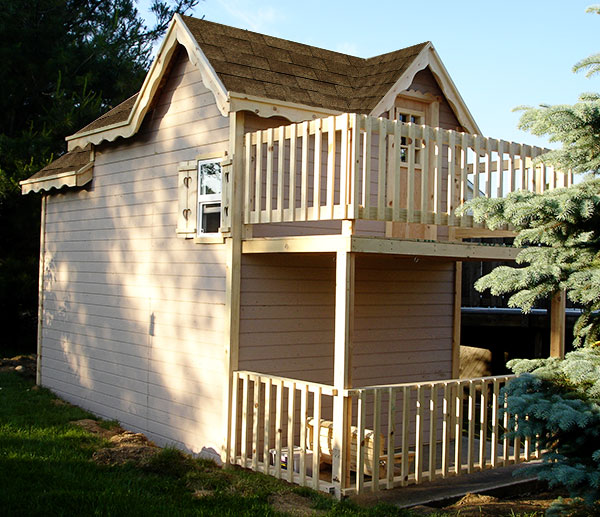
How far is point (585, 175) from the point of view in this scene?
243 inches

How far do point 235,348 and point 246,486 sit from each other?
1724 mm

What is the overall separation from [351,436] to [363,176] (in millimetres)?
2839

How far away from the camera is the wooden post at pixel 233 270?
8.94m

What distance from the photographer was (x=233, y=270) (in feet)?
29.5

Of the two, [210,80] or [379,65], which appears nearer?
[210,80]

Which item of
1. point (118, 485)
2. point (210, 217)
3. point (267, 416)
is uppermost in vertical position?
point (210, 217)

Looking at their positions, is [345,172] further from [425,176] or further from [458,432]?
[458,432]

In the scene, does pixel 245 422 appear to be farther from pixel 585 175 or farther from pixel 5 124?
pixel 5 124

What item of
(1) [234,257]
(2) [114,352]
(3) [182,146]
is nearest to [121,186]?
(3) [182,146]

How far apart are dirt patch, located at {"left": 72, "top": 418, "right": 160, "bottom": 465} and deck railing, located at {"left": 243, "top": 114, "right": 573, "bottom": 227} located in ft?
9.82

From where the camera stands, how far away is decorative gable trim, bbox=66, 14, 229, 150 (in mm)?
9156

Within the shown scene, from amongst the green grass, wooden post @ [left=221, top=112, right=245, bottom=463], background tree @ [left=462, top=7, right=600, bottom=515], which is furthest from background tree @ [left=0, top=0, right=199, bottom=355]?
background tree @ [left=462, top=7, right=600, bottom=515]

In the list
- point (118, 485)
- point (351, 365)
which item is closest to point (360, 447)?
point (351, 365)

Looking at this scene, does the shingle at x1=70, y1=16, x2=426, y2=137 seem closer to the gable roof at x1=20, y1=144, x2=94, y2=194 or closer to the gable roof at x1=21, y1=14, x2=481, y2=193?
the gable roof at x1=21, y1=14, x2=481, y2=193
